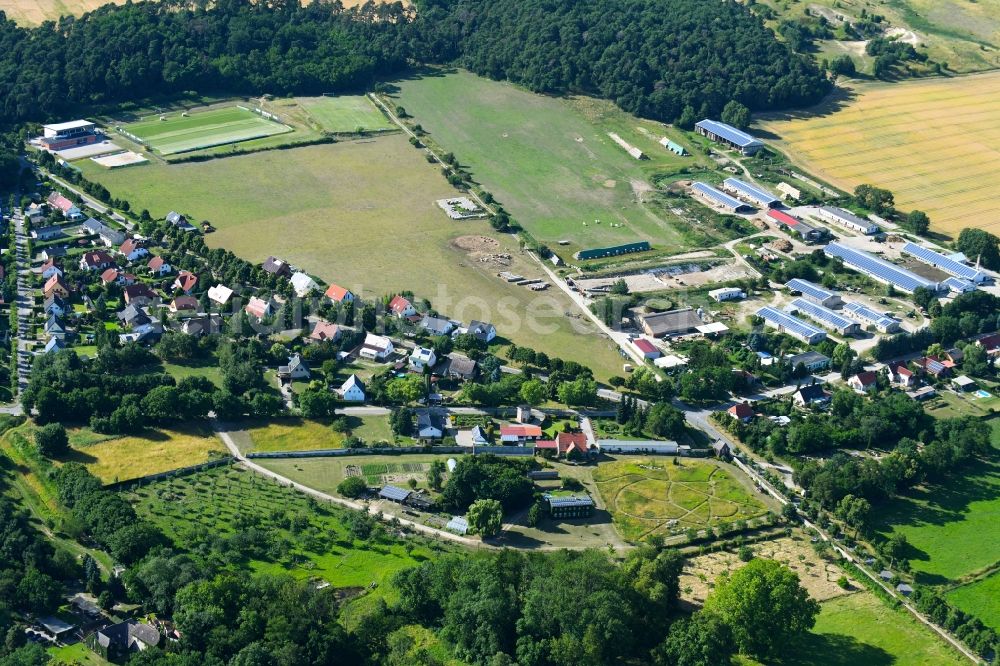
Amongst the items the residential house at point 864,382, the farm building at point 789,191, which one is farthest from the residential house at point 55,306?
the farm building at point 789,191

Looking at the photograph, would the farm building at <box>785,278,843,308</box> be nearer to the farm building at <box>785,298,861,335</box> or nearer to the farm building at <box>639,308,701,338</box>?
the farm building at <box>785,298,861,335</box>

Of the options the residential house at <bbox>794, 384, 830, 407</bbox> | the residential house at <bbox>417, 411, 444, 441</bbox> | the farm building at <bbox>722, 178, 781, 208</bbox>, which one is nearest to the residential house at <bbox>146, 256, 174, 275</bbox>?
the residential house at <bbox>417, 411, 444, 441</bbox>

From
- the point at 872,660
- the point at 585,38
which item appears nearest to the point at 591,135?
the point at 585,38

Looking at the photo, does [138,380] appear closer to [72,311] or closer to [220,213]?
[72,311]

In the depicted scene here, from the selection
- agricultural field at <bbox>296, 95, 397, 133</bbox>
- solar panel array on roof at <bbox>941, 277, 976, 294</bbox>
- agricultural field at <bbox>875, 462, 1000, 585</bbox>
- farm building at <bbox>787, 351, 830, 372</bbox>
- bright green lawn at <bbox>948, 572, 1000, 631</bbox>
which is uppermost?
agricultural field at <bbox>296, 95, 397, 133</bbox>

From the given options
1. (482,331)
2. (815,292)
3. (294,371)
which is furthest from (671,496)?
(815,292)

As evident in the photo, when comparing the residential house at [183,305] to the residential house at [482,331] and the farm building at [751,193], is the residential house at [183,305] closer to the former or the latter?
the residential house at [482,331]

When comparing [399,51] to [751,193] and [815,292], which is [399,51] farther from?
[815,292]
